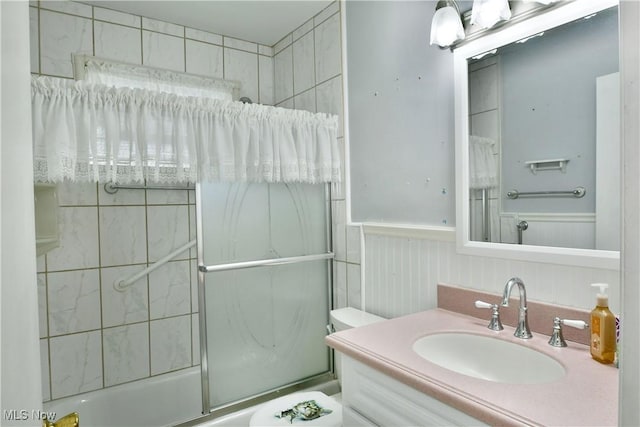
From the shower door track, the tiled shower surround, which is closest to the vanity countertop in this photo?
the shower door track

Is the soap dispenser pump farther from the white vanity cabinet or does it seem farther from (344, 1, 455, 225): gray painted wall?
(344, 1, 455, 225): gray painted wall

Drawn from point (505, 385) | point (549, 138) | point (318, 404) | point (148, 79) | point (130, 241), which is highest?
point (148, 79)

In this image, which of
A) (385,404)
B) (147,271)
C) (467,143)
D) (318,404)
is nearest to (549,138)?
(467,143)

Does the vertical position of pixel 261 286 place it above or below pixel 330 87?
below

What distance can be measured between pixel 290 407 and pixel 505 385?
1.08 m

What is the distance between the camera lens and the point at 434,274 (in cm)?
161

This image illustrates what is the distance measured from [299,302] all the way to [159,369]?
1.05 metres

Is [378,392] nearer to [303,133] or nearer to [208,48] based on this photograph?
[303,133]

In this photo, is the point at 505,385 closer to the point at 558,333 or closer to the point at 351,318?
the point at 558,333

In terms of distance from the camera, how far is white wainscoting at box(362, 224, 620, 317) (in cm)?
117

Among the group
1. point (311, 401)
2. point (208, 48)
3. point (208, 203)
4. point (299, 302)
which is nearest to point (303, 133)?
point (208, 203)

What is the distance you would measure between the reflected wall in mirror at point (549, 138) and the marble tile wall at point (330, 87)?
0.80 meters

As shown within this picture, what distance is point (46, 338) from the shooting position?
80.6 inches

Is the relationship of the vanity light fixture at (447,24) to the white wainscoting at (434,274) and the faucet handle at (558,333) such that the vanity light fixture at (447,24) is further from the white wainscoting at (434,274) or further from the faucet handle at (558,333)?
the faucet handle at (558,333)
